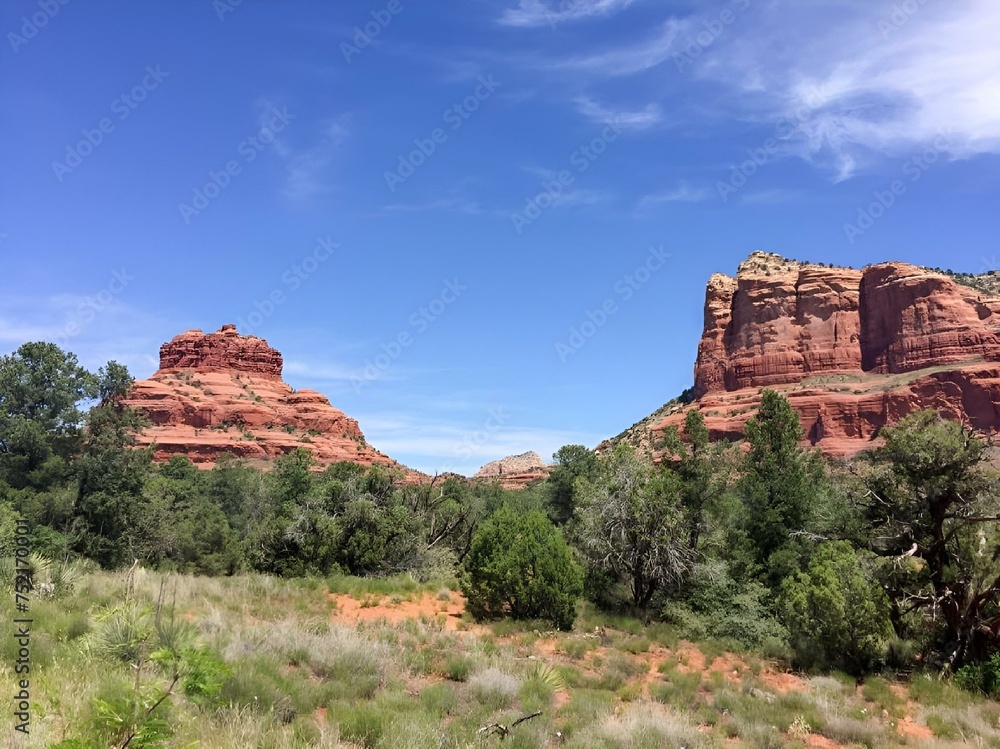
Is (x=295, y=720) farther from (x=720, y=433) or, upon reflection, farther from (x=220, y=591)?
(x=720, y=433)

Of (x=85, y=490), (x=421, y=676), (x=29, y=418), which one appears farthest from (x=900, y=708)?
(x=29, y=418)

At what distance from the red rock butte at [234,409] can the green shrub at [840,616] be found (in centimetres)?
7664

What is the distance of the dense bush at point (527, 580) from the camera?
18250mm

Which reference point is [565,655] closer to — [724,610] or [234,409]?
[724,610]

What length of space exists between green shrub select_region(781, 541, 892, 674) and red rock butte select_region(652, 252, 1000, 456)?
238 ft

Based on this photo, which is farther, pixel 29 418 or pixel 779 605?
pixel 29 418

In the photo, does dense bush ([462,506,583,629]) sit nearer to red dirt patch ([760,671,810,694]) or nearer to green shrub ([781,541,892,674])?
red dirt patch ([760,671,810,694])

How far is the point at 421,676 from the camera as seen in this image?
1069 centimetres

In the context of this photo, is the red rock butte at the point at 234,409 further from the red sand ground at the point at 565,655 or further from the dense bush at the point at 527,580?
the dense bush at the point at 527,580

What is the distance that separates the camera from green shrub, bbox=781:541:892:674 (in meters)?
14.6

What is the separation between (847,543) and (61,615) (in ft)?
56.5

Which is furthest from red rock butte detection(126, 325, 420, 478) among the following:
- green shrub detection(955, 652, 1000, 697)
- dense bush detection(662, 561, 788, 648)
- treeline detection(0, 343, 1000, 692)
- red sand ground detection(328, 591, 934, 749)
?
green shrub detection(955, 652, 1000, 697)

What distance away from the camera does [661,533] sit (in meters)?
20.5

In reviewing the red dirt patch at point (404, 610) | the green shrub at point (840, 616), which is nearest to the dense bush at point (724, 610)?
the green shrub at point (840, 616)
